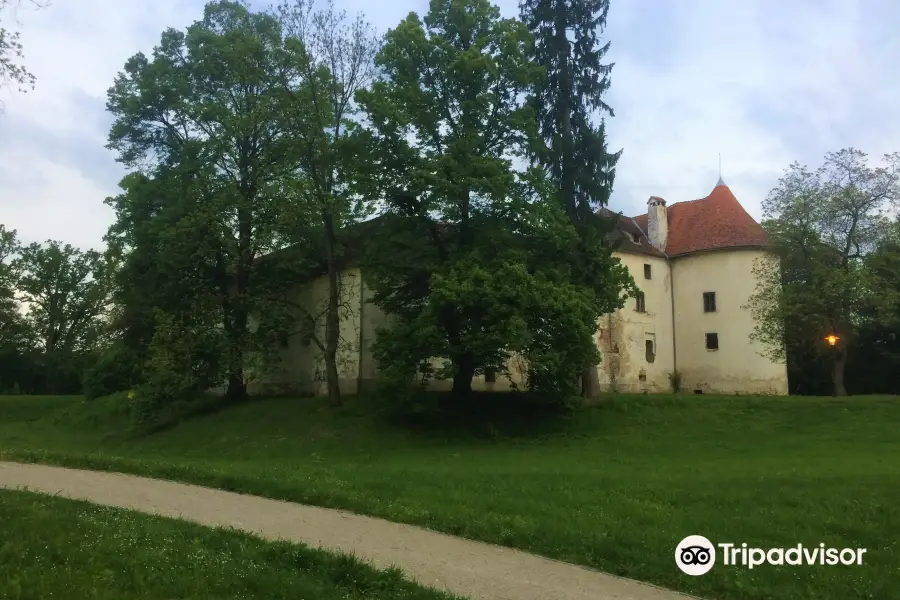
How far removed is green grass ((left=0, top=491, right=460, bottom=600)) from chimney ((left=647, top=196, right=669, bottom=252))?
39.9 metres

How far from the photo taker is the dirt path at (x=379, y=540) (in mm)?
8187

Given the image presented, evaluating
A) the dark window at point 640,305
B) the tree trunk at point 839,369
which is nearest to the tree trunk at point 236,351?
the dark window at point 640,305

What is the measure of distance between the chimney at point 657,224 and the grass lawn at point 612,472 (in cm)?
1706

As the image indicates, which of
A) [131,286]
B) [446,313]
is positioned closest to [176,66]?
[131,286]

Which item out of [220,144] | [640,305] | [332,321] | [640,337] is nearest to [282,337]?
[332,321]

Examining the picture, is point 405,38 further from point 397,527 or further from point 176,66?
point 397,527

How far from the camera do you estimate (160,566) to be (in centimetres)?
719

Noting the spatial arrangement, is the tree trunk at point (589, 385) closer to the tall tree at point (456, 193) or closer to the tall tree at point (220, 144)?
the tall tree at point (456, 193)

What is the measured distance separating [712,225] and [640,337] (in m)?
8.18

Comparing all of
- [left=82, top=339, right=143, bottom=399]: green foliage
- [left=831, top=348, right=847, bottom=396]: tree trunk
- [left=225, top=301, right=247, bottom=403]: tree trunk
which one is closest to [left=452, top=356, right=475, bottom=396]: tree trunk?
[left=225, top=301, right=247, bottom=403]: tree trunk

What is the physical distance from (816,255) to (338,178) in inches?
793

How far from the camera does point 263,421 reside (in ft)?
101

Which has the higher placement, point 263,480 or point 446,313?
point 446,313

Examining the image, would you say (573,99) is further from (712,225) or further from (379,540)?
(379,540)
